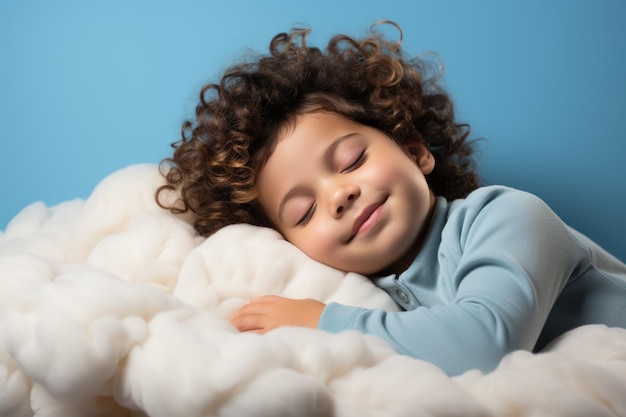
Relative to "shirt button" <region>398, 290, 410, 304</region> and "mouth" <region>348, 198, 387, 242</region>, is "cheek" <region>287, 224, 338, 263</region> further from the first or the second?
"shirt button" <region>398, 290, 410, 304</region>

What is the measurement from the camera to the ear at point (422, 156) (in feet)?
4.96

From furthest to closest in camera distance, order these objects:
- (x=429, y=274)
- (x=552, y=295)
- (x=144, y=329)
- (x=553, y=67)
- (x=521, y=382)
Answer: (x=553, y=67)
(x=429, y=274)
(x=552, y=295)
(x=144, y=329)
(x=521, y=382)

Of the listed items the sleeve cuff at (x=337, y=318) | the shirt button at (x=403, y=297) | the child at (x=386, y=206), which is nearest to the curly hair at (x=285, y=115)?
the child at (x=386, y=206)

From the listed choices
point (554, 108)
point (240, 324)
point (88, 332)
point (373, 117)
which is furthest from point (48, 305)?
point (554, 108)

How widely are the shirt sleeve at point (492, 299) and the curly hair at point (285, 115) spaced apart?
43 cm

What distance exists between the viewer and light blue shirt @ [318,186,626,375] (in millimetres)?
949

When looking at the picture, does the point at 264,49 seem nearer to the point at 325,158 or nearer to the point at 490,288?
the point at 325,158

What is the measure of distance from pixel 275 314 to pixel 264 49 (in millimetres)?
1060

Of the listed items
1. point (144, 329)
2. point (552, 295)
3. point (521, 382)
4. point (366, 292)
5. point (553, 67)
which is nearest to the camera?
point (521, 382)

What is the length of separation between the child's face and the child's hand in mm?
214

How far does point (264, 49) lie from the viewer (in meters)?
1.92

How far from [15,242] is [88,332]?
1.84 ft

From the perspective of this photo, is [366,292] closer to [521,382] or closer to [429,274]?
[429,274]

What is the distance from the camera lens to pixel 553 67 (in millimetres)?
1770
